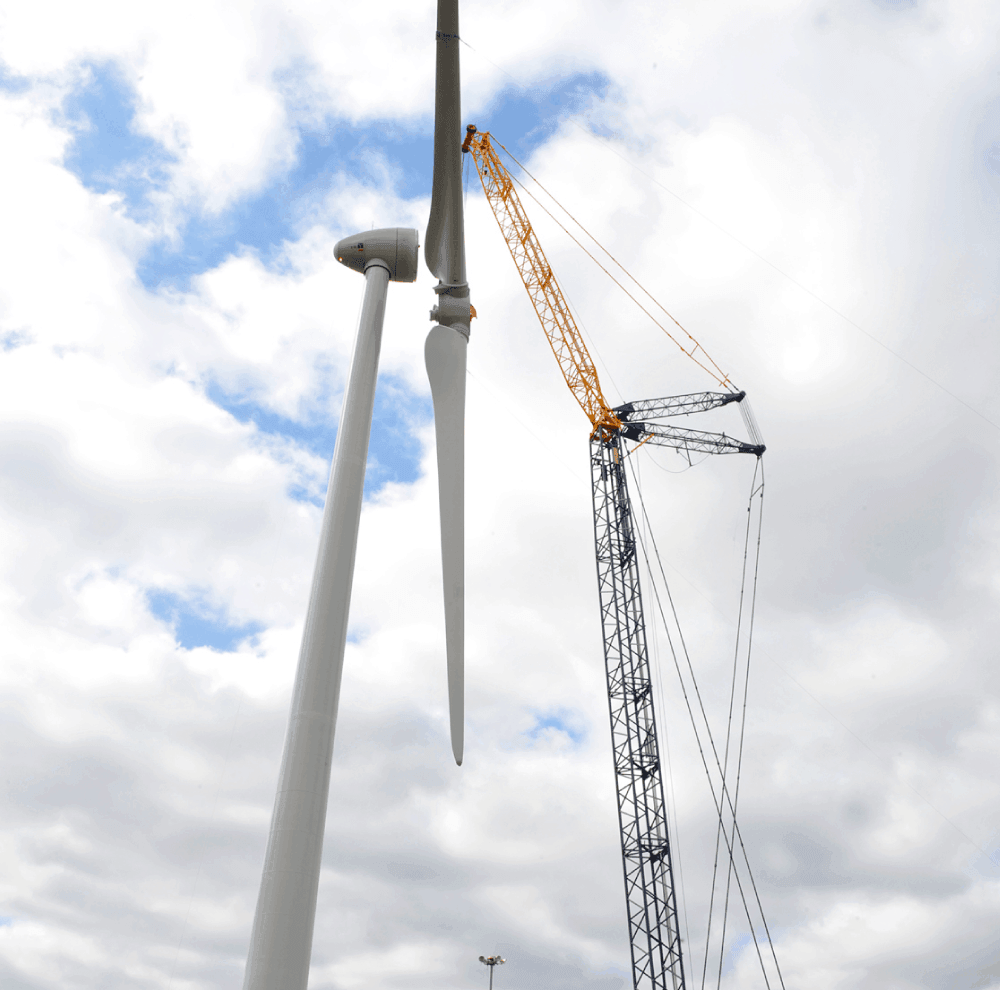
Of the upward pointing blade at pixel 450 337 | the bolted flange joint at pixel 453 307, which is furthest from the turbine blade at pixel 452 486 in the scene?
the bolted flange joint at pixel 453 307

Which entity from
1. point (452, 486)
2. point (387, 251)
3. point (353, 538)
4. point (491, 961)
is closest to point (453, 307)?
point (387, 251)

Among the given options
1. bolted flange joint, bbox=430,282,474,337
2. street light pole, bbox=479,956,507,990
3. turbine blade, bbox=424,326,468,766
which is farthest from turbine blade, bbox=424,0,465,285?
street light pole, bbox=479,956,507,990

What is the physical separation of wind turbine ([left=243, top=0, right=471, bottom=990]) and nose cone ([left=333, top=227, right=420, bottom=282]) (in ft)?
0.06

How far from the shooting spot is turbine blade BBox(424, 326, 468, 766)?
44.7 ft

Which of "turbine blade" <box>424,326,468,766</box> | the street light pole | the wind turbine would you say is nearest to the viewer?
the wind turbine

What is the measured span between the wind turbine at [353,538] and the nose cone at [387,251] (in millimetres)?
19

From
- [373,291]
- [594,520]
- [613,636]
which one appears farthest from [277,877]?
[594,520]

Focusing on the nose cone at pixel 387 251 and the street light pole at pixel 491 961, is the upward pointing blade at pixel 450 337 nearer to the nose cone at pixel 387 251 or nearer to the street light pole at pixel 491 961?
the nose cone at pixel 387 251

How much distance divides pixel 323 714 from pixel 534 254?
171 ft

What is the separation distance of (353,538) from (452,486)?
2.43 m

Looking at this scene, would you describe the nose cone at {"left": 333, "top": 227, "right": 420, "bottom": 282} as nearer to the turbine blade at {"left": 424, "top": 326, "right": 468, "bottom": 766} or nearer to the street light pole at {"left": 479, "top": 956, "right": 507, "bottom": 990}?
the turbine blade at {"left": 424, "top": 326, "right": 468, "bottom": 766}

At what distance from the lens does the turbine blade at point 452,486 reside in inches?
536

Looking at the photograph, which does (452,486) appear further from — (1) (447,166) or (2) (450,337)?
(1) (447,166)

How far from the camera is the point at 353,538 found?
13086 mm
